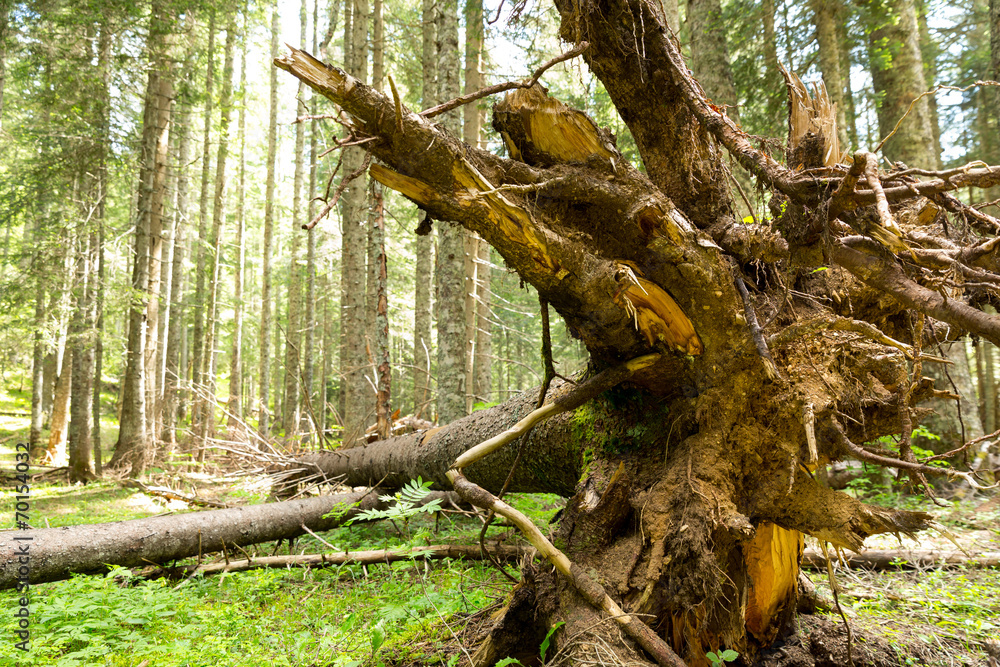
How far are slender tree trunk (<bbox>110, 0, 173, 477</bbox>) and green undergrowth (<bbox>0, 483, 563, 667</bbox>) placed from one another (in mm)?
6966

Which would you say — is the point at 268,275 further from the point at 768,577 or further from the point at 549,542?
the point at 768,577

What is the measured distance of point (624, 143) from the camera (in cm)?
829

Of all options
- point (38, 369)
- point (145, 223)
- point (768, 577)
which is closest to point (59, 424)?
point (38, 369)

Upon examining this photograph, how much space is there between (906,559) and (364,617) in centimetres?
463

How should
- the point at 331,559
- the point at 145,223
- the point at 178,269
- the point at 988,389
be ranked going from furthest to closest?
1. the point at 178,269
2. the point at 988,389
3. the point at 145,223
4. the point at 331,559

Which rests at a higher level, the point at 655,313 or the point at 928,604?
the point at 655,313

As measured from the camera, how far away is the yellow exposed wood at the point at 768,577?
9.70 feet

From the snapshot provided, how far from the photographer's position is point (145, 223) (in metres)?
10.6

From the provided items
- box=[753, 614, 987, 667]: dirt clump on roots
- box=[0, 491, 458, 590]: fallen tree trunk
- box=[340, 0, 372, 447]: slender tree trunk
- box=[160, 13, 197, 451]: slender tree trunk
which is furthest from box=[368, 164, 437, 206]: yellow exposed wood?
box=[160, 13, 197, 451]: slender tree trunk

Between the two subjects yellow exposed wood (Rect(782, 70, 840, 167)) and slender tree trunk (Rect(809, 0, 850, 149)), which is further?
slender tree trunk (Rect(809, 0, 850, 149))

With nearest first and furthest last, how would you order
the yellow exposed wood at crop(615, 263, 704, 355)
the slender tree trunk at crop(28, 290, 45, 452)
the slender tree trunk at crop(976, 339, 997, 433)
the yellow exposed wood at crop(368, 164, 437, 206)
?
the yellow exposed wood at crop(368, 164, 437, 206), the yellow exposed wood at crop(615, 263, 704, 355), the slender tree trunk at crop(28, 290, 45, 452), the slender tree trunk at crop(976, 339, 997, 433)

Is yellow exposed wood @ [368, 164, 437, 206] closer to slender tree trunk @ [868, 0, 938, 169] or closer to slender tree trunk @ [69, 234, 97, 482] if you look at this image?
slender tree trunk @ [868, 0, 938, 169]

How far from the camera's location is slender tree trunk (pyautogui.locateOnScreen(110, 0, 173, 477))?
33.7 ft

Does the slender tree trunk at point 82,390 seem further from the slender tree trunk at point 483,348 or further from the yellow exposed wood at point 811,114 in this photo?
the yellow exposed wood at point 811,114
